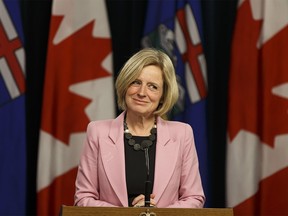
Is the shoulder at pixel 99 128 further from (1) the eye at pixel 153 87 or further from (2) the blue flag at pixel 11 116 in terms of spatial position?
(2) the blue flag at pixel 11 116

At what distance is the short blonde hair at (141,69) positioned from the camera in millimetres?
3016

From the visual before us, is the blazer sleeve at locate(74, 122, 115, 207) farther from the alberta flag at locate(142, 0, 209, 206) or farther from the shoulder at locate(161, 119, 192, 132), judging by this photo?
the alberta flag at locate(142, 0, 209, 206)

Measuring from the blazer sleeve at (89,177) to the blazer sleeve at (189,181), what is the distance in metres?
0.34

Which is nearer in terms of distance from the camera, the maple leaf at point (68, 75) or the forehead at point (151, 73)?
the forehead at point (151, 73)

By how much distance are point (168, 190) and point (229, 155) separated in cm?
170

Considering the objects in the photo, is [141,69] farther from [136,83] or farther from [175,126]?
[175,126]

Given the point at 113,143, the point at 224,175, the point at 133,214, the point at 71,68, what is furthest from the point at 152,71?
the point at 224,175

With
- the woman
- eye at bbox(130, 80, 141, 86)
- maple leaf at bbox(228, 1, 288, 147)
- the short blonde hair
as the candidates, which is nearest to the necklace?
the woman

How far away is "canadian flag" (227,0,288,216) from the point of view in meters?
4.46

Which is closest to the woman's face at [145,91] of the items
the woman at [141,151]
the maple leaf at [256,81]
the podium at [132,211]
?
the woman at [141,151]

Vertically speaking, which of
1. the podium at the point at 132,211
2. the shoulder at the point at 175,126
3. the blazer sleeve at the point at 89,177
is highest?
the shoulder at the point at 175,126

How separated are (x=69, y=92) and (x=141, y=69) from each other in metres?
1.57

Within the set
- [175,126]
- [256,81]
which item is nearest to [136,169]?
[175,126]

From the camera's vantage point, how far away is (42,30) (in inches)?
182
